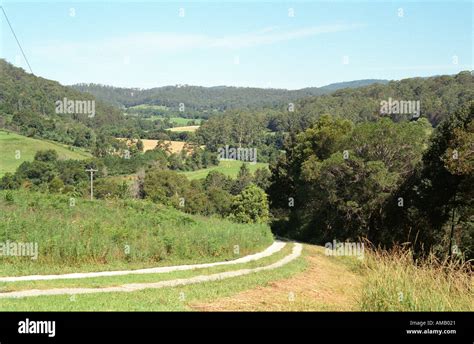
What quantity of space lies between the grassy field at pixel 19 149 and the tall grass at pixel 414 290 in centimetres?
7712

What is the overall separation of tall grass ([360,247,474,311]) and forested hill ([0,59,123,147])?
97.8m

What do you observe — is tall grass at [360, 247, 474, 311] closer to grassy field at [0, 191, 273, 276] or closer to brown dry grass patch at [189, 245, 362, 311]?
brown dry grass patch at [189, 245, 362, 311]

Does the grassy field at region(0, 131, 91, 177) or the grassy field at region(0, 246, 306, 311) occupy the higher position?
the grassy field at region(0, 131, 91, 177)

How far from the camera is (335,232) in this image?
4062 centimetres

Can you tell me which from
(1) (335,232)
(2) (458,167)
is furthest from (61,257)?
(1) (335,232)

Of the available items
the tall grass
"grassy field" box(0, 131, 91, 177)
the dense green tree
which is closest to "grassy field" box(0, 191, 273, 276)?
the tall grass

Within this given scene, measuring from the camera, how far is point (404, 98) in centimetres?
9756

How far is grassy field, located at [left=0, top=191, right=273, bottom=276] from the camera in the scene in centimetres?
1473

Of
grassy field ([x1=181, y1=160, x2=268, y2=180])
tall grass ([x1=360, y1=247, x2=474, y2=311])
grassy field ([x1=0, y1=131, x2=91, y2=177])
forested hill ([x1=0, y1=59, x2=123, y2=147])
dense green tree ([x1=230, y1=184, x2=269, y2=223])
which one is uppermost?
forested hill ([x1=0, y1=59, x2=123, y2=147])

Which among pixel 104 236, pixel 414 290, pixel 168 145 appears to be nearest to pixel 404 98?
pixel 168 145

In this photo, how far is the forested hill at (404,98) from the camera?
260ft

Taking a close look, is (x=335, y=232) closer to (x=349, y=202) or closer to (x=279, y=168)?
(x=349, y=202)

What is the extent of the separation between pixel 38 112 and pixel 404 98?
8431cm
